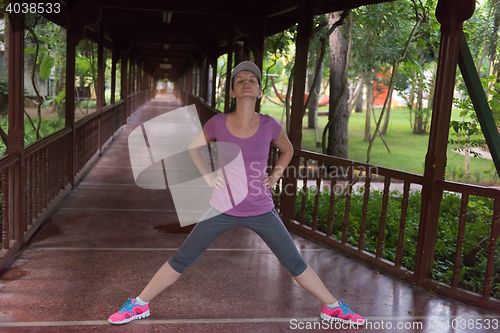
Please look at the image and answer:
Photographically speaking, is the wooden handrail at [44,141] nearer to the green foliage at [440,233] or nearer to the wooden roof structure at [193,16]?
the wooden roof structure at [193,16]

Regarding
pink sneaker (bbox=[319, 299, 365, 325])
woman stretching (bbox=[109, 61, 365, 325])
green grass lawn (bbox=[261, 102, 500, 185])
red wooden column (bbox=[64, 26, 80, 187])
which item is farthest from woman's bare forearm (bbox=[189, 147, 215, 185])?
green grass lawn (bbox=[261, 102, 500, 185])

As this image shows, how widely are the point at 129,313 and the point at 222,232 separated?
0.79 meters

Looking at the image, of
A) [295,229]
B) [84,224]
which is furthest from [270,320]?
[84,224]

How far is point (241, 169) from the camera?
111 inches

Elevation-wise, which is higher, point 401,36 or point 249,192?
point 401,36

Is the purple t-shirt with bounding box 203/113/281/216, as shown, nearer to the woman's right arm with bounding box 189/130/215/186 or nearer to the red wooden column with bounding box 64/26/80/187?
the woman's right arm with bounding box 189/130/215/186

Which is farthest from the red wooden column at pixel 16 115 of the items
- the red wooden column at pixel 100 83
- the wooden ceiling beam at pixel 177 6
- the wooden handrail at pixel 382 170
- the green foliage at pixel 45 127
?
the red wooden column at pixel 100 83

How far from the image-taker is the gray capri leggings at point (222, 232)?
290 centimetres

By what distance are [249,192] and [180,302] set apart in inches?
44.9

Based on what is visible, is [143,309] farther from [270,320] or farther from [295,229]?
[295,229]

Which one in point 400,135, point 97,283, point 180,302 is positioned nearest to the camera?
point 180,302

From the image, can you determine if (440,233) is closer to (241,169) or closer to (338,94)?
(241,169)

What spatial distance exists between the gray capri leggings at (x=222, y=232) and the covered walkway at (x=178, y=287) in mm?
498

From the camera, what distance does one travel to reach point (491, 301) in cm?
356
